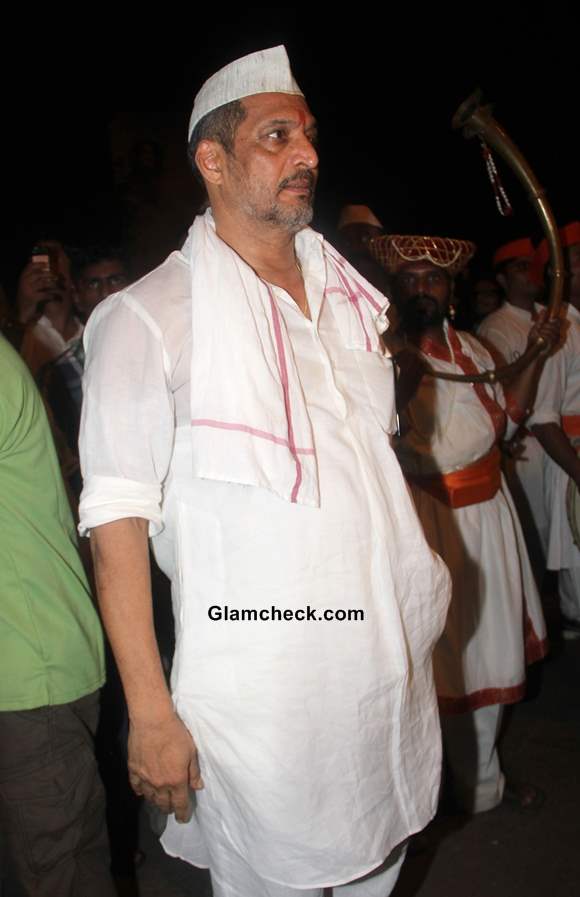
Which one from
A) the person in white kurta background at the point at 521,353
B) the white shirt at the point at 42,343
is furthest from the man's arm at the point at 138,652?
the person in white kurta background at the point at 521,353

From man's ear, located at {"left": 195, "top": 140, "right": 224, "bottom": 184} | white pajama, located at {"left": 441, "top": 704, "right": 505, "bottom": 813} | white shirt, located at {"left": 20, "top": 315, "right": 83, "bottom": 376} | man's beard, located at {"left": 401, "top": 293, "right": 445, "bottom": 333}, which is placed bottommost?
white pajama, located at {"left": 441, "top": 704, "right": 505, "bottom": 813}

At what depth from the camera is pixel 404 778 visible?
1708 mm

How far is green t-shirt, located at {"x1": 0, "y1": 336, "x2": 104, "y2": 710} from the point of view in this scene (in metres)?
1.90

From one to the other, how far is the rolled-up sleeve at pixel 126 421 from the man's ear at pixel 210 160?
40 cm

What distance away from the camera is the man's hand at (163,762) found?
1.48 meters

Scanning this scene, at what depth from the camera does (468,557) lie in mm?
2943

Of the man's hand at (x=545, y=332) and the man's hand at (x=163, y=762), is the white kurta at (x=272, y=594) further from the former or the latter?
the man's hand at (x=545, y=332)

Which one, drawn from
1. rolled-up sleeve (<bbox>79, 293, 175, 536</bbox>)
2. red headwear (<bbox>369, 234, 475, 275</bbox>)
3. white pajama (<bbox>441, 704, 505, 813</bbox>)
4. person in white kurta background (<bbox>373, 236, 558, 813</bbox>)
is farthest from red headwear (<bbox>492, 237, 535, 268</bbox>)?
rolled-up sleeve (<bbox>79, 293, 175, 536</bbox>)

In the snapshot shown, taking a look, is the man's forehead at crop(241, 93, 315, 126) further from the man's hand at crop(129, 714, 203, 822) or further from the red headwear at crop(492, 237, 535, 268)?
the red headwear at crop(492, 237, 535, 268)

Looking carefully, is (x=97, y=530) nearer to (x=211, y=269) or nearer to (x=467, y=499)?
(x=211, y=269)

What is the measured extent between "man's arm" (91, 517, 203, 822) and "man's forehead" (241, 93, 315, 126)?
882 mm

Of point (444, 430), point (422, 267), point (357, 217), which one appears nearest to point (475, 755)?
point (444, 430)

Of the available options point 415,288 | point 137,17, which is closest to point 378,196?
point 137,17

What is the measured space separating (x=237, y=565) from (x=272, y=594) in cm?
8
